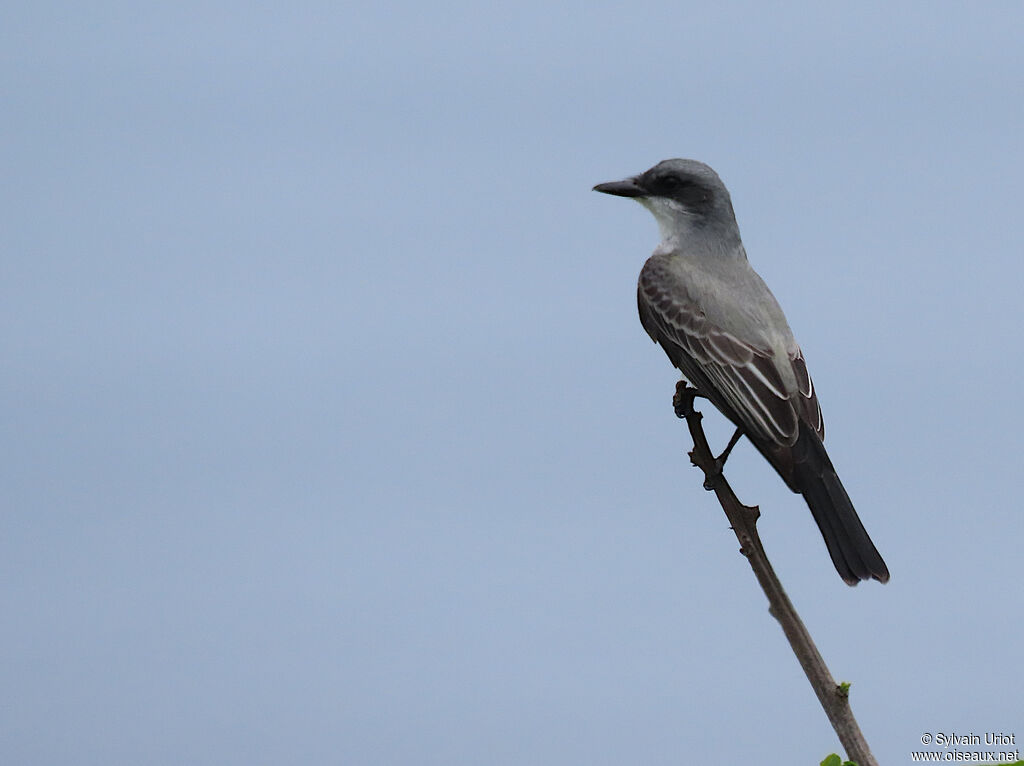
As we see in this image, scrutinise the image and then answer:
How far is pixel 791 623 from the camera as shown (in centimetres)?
237

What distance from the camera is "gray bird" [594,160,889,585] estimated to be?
3.50 meters

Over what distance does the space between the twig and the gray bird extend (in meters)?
0.52

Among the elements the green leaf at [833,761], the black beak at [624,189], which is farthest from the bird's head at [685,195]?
the green leaf at [833,761]

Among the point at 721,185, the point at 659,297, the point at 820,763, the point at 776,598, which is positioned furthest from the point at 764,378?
the point at 820,763

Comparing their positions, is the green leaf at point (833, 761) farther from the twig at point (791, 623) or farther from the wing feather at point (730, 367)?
the wing feather at point (730, 367)

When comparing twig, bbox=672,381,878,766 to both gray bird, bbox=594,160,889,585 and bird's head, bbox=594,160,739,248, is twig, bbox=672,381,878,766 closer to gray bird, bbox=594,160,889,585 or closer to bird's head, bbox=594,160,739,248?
gray bird, bbox=594,160,889,585

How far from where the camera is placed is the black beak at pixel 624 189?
474 cm

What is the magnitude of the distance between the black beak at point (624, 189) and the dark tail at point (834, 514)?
4.63 ft

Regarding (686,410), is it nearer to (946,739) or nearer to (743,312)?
(743,312)

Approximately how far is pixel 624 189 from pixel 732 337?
37.9 inches

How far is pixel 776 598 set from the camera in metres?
2.43

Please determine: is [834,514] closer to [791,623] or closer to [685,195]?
[791,623]

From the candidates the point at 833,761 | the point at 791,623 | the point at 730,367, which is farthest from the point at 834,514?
the point at 833,761

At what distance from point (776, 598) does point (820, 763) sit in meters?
0.54
